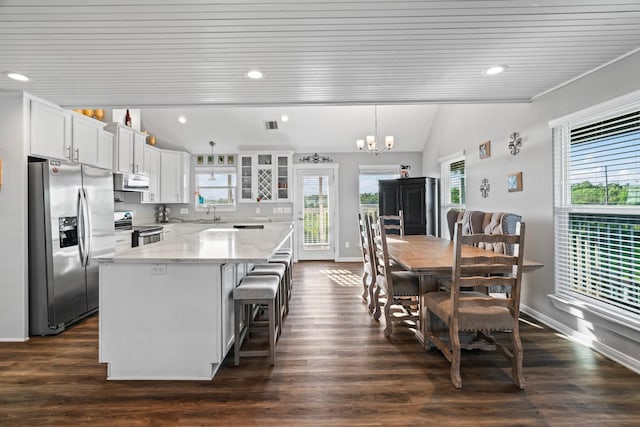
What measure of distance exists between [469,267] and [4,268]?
3.79 m

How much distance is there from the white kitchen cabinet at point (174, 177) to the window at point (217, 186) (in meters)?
0.27

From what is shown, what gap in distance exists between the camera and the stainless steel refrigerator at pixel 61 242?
118 inches

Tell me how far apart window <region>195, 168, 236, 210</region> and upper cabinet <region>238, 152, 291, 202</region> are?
11.6 inches

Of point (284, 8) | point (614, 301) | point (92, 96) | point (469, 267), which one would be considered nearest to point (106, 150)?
point (92, 96)

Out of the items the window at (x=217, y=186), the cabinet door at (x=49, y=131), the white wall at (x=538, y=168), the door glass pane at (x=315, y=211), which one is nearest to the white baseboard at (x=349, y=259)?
the door glass pane at (x=315, y=211)

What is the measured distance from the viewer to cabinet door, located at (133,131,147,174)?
188 inches

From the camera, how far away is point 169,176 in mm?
6027

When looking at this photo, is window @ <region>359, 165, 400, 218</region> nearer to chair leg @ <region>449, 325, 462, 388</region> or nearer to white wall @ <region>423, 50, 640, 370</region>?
white wall @ <region>423, 50, 640, 370</region>

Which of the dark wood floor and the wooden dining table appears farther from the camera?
the wooden dining table

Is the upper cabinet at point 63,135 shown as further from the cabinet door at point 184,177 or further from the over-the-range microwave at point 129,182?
the cabinet door at point 184,177

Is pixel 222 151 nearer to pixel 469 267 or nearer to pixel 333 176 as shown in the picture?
pixel 333 176

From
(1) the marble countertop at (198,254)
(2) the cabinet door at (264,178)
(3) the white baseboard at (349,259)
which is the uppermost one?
→ (2) the cabinet door at (264,178)

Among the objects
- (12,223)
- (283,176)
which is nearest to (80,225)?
(12,223)

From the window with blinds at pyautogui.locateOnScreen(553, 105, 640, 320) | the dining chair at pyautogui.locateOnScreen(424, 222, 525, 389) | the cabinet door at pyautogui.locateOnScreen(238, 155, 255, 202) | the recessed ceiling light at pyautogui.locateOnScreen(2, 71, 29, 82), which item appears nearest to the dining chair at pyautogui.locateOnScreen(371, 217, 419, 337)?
the dining chair at pyautogui.locateOnScreen(424, 222, 525, 389)
